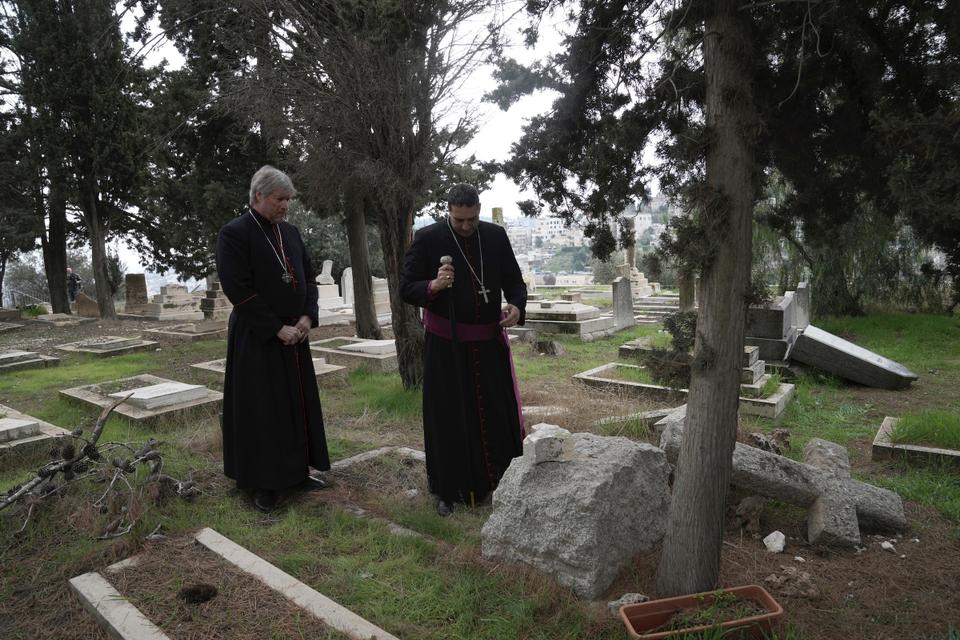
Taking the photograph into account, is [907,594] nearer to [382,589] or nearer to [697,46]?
[382,589]

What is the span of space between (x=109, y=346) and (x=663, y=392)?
31.8 feet

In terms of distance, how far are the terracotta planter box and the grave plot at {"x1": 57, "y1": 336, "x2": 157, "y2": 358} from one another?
11019 millimetres

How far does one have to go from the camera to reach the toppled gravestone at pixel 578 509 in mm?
2816

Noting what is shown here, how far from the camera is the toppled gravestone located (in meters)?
2.82

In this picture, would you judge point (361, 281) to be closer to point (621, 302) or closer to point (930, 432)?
point (621, 302)

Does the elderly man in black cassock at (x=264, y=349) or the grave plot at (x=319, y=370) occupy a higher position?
the elderly man in black cassock at (x=264, y=349)

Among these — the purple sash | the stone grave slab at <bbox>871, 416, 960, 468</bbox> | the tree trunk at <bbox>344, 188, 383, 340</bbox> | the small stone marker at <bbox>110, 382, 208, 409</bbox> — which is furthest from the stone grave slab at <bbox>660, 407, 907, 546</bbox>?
the tree trunk at <bbox>344, 188, 383, 340</bbox>

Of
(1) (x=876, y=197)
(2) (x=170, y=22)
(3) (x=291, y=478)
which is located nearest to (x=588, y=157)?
(1) (x=876, y=197)

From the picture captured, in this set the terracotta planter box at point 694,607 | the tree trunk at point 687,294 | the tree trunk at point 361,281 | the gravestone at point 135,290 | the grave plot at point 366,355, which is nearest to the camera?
the terracotta planter box at point 694,607

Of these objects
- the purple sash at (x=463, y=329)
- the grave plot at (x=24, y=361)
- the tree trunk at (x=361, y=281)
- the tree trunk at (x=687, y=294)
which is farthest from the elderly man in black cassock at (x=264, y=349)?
the tree trunk at (x=687, y=294)

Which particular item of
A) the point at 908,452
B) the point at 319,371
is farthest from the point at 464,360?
the point at 319,371

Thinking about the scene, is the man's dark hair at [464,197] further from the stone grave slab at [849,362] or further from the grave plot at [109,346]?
the grave plot at [109,346]

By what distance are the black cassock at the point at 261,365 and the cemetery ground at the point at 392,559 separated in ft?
0.89

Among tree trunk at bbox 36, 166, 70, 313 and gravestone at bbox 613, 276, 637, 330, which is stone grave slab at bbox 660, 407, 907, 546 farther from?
tree trunk at bbox 36, 166, 70, 313
